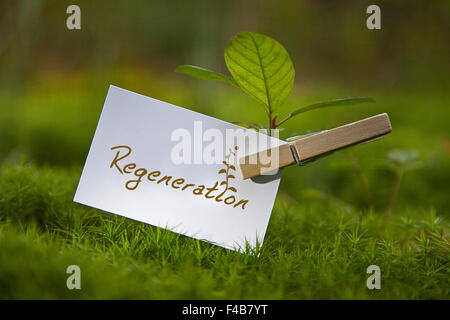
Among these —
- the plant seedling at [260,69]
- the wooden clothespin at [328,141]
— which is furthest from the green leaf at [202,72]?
the wooden clothespin at [328,141]

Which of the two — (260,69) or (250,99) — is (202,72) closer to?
(260,69)

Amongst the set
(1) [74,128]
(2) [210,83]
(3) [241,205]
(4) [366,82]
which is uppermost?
(4) [366,82]

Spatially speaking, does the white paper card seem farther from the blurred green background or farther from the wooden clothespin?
the blurred green background

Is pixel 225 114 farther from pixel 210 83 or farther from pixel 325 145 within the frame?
pixel 325 145

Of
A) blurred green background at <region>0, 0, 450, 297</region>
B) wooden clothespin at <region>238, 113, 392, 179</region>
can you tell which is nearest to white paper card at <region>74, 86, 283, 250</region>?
wooden clothespin at <region>238, 113, 392, 179</region>

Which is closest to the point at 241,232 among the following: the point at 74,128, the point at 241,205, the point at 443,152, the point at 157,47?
the point at 241,205

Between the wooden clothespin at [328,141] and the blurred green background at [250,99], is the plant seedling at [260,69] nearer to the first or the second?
the wooden clothespin at [328,141]
